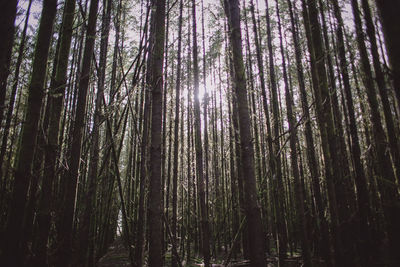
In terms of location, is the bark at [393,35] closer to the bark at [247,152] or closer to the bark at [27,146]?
the bark at [247,152]

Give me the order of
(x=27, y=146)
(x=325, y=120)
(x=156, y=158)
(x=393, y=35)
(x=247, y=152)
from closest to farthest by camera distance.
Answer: (x=393, y=35) < (x=27, y=146) < (x=156, y=158) < (x=247, y=152) < (x=325, y=120)

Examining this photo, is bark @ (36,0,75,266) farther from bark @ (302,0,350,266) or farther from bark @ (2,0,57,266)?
bark @ (302,0,350,266)

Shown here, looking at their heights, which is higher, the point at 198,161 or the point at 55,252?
the point at 198,161

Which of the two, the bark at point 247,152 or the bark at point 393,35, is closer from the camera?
the bark at point 393,35

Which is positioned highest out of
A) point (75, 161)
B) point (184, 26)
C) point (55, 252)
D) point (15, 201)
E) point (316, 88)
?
point (184, 26)

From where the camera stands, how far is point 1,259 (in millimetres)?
1422

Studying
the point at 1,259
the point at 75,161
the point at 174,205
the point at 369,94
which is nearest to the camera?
the point at 1,259

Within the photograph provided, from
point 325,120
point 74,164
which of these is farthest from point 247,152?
point 74,164

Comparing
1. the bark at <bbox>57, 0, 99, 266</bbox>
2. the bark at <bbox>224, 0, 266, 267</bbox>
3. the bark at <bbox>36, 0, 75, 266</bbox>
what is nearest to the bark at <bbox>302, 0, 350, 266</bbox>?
the bark at <bbox>224, 0, 266, 267</bbox>

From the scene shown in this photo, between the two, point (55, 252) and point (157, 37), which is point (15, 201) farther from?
point (157, 37)

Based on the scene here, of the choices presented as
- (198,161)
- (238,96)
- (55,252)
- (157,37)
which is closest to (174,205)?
(198,161)

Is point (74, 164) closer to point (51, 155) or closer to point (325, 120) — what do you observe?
point (51, 155)

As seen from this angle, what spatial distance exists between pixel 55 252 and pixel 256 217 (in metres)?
1.97

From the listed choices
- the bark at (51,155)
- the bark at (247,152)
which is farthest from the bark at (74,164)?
the bark at (247,152)
